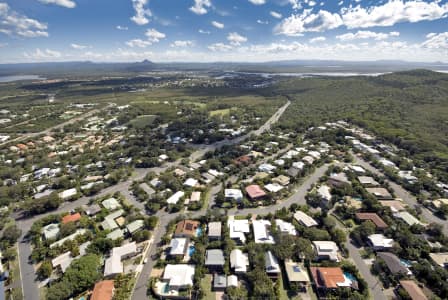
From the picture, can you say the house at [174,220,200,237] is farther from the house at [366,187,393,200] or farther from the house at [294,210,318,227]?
the house at [366,187,393,200]

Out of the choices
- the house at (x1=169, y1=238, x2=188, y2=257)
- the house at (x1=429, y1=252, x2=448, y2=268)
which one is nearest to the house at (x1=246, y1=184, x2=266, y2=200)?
the house at (x1=169, y1=238, x2=188, y2=257)

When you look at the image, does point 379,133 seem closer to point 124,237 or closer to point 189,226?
point 189,226

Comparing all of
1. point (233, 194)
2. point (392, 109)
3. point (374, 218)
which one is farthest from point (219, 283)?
point (392, 109)

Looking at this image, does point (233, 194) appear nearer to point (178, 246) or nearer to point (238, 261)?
point (238, 261)

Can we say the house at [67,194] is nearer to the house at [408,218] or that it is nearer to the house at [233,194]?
the house at [233,194]

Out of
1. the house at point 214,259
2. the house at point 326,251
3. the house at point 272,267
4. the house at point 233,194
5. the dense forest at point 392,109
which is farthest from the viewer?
the dense forest at point 392,109

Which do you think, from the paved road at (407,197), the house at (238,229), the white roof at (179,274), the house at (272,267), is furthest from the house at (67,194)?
the paved road at (407,197)
